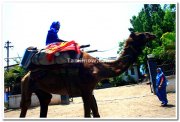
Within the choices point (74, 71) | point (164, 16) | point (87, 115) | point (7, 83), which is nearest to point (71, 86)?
point (74, 71)

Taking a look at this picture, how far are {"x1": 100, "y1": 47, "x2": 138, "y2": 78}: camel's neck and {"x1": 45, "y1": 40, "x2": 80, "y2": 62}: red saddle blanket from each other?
830 millimetres

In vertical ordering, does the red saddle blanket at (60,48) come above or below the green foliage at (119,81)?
above

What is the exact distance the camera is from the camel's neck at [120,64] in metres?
7.24

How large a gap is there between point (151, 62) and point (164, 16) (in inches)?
737

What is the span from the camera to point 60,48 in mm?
7184

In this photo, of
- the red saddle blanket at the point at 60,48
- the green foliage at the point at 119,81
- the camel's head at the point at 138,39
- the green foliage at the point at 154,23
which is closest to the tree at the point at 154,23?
the green foliage at the point at 154,23

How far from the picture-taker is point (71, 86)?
7.15 meters

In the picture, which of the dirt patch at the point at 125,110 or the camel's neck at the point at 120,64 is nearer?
the camel's neck at the point at 120,64

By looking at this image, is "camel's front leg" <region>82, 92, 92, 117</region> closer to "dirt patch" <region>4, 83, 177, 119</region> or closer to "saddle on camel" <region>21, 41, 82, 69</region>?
"saddle on camel" <region>21, 41, 82, 69</region>

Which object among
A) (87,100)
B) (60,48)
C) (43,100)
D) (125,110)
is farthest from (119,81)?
(87,100)

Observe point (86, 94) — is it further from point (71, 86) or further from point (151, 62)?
point (151, 62)

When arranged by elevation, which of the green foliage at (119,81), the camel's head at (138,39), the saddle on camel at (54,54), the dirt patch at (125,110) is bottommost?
the green foliage at (119,81)

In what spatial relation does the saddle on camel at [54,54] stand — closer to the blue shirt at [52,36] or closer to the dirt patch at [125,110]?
the blue shirt at [52,36]

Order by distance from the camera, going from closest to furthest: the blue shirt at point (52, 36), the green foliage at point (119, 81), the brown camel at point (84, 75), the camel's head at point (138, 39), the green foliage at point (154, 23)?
the brown camel at point (84, 75)
the camel's head at point (138, 39)
the blue shirt at point (52, 36)
the green foliage at point (154, 23)
the green foliage at point (119, 81)
